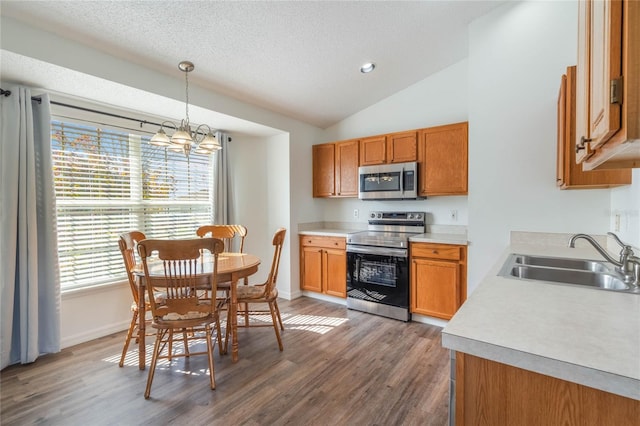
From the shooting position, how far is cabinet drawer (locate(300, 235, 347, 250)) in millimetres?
3738

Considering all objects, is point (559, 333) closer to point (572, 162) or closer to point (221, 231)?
point (572, 162)

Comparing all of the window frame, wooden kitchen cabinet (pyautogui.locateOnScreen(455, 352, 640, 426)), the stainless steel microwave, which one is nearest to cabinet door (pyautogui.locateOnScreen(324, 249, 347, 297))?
the stainless steel microwave

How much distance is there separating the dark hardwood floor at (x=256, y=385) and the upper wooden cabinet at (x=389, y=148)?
2.00 metres

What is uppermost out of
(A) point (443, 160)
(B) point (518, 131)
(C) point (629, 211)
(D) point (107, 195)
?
(B) point (518, 131)

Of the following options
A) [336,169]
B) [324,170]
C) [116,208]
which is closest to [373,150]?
[336,169]

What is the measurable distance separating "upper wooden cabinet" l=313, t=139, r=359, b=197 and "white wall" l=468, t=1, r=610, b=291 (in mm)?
1497

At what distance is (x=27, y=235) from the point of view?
2.31 metres

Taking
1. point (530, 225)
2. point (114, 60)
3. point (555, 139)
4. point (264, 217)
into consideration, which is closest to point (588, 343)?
point (530, 225)

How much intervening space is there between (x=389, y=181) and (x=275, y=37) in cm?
197

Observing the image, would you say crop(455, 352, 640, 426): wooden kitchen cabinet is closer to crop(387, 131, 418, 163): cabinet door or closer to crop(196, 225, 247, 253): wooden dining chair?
crop(196, 225, 247, 253): wooden dining chair

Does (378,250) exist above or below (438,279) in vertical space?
above

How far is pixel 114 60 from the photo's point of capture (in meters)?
2.35

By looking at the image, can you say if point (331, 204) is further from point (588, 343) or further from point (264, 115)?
point (588, 343)

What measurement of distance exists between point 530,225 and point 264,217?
3.17 metres
